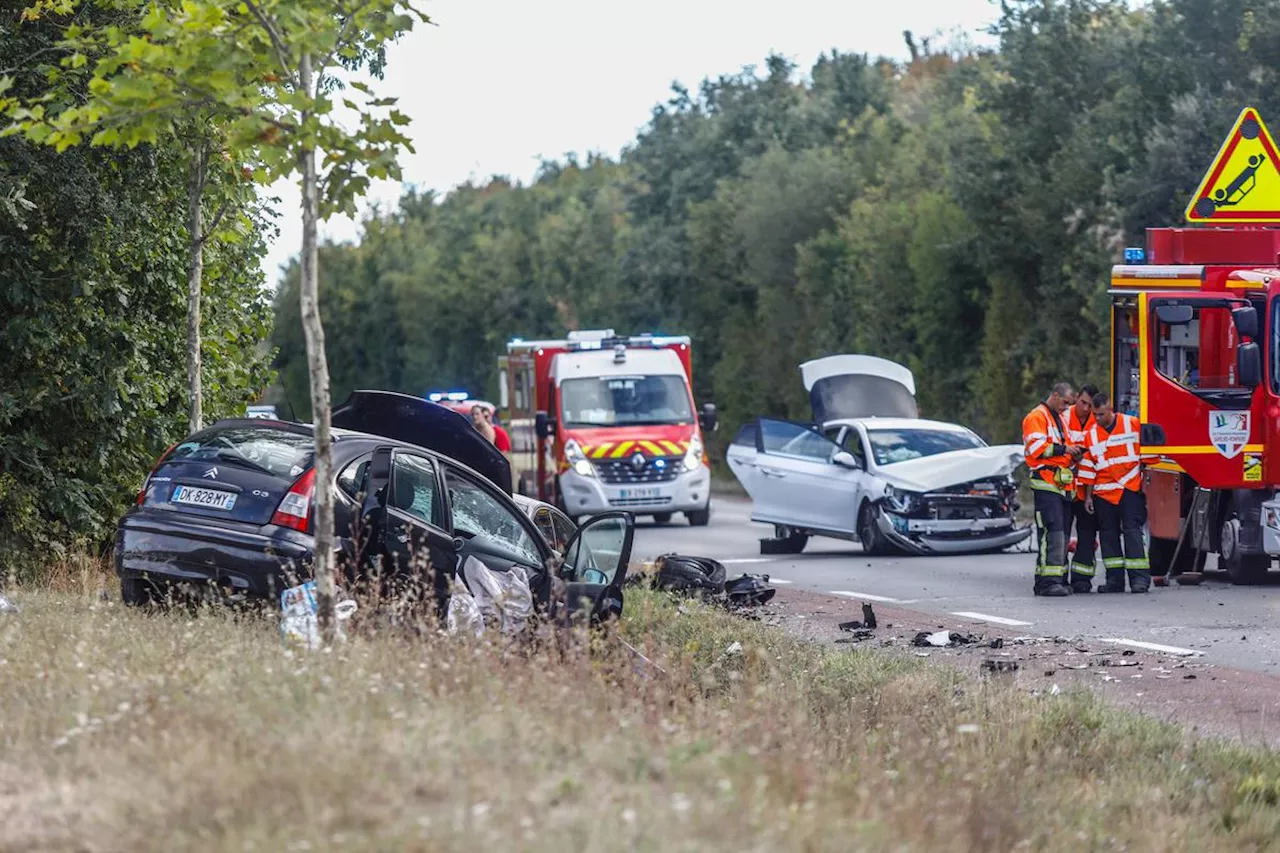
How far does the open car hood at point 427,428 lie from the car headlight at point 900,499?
8581mm

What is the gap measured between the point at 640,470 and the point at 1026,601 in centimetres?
1147

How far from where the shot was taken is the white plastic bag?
333 inches

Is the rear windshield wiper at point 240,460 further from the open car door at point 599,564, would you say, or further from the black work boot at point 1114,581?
the black work boot at point 1114,581

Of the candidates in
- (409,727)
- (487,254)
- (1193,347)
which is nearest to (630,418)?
(1193,347)

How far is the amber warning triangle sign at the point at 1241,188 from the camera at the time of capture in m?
16.6

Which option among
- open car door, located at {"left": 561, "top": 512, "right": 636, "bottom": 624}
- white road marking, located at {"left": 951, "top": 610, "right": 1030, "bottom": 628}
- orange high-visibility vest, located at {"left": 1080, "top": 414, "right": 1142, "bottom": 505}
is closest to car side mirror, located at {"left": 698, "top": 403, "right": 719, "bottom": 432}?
orange high-visibility vest, located at {"left": 1080, "top": 414, "right": 1142, "bottom": 505}

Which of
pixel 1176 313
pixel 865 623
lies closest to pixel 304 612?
pixel 865 623

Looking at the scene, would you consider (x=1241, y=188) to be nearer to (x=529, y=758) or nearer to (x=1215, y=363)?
(x=1215, y=363)

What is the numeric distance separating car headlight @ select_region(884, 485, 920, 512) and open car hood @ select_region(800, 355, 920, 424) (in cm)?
358

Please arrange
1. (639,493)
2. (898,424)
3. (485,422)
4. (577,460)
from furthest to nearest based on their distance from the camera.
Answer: (639,493) → (577,460) → (898,424) → (485,422)

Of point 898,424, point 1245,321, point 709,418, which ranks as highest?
point 1245,321

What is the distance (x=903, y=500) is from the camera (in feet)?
66.1

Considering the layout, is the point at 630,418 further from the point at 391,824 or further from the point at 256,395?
the point at 391,824

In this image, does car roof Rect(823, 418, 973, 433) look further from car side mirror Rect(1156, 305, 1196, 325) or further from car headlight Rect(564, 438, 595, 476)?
car headlight Rect(564, 438, 595, 476)
